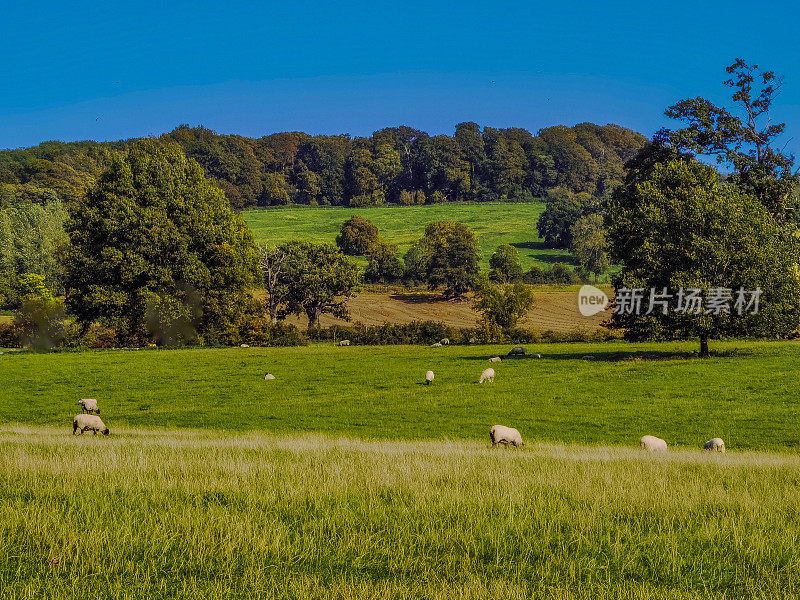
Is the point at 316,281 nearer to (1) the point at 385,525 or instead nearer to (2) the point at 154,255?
(2) the point at 154,255

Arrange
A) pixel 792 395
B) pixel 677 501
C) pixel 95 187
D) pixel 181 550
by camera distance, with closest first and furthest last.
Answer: pixel 181 550 → pixel 677 501 → pixel 792 395 → pixel 95 187

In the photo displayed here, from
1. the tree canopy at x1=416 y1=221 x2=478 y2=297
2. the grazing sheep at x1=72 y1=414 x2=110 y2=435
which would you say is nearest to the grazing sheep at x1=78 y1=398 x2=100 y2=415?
the grazing sheep at x1=72 y1=414 x2=110 y2=435

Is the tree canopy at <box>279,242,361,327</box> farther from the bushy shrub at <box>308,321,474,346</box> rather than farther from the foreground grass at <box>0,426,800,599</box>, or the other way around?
the foreground grass at <box>0,426,800,599</box>

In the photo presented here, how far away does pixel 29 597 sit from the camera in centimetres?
614

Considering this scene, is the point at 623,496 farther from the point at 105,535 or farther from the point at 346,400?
the point at 346,400

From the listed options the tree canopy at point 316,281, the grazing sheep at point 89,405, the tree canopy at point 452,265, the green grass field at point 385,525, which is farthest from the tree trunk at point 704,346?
the tree canopy at point 452,265

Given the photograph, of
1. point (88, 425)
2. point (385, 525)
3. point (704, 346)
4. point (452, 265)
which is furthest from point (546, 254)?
point (385, 525)

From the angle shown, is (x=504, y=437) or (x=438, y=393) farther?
(x=438, y=393)

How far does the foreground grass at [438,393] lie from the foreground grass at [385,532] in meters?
16.3

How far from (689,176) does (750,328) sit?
11.3 metres

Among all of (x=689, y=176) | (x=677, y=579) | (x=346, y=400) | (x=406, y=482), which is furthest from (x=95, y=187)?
(x=677, y=579)

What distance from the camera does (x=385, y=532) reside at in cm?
851

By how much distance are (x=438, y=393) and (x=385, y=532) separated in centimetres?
2949

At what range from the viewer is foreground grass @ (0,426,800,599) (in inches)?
269
